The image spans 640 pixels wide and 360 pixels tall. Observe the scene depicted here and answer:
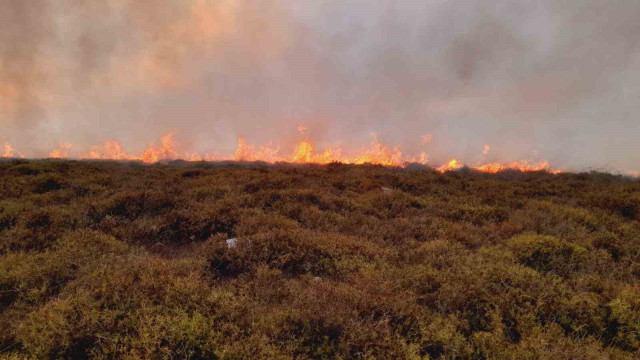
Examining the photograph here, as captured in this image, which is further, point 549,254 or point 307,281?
point 549,254

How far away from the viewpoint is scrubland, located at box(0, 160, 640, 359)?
5117mm

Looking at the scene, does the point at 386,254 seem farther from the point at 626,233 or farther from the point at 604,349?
the point at 626,233

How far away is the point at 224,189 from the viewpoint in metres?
15.4

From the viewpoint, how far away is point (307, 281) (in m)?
7.39

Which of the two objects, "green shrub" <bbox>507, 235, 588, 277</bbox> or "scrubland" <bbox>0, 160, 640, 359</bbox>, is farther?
"green shrub" <bbox>507, 235, 588, 277</bbox>

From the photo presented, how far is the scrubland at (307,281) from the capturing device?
512 cm

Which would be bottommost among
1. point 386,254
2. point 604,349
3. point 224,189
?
point 604,349

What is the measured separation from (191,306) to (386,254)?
5021 millimetres

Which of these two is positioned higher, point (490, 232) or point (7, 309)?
point (490, 232)

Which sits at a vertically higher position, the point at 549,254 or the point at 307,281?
the point at 549,254

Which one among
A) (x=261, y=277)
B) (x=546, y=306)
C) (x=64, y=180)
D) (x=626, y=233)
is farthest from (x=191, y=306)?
(x=64, y=180)

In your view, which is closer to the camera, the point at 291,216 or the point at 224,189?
the point at 291,216

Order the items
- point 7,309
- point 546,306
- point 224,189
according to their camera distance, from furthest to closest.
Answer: point 224,189 < point 546,306 < point 7,309

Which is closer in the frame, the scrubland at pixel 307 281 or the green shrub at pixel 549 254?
the scrubland at pixel 307 281
